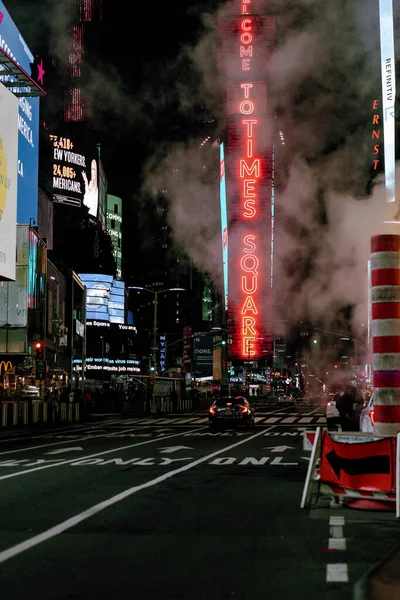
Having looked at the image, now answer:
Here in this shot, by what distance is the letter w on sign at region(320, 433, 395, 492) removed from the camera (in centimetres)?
1039

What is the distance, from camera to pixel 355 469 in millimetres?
10641

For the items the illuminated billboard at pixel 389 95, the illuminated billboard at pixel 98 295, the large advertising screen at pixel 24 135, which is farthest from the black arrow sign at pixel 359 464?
the illuminated billboard at pixel 98 295

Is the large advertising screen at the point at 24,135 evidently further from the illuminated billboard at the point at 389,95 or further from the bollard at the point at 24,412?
the illuminated billboard at the point at 389,95

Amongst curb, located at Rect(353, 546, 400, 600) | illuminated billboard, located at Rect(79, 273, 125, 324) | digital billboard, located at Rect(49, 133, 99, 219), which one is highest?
digital billboard, located at Rect(49, 133, 99, 219)

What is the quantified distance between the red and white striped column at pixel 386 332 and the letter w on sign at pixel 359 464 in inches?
37.0

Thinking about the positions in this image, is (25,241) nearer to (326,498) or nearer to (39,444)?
(39,444)

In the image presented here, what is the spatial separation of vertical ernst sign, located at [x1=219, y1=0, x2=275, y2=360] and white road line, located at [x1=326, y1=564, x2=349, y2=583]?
79.8 metres

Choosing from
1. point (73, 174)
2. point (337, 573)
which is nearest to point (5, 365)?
point (337, 573)

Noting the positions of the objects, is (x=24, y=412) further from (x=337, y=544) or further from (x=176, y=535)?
(x=337, y=544)

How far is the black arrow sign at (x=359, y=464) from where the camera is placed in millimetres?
10413

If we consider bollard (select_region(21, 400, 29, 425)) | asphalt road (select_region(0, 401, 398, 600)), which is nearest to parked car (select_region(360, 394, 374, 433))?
asphalt road (select_region(0, 401, 398, 600))

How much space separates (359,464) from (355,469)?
0.29ft

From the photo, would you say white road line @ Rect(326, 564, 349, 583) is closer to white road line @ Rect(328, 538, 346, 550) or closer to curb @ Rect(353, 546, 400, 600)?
curb @ Rect(353, 546, 400, 600)

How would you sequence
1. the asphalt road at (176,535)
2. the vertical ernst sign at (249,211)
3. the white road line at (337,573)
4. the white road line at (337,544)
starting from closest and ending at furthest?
1. the asphalt road at (176,535)
2. the white road line at (337,573)
3. the white road line at (337,544)
4. the vertical ernst sign at (249,211)
